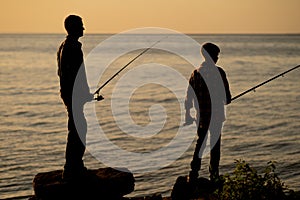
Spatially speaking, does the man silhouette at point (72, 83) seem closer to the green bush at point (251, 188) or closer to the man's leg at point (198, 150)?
the man's leg at point (198, 150)

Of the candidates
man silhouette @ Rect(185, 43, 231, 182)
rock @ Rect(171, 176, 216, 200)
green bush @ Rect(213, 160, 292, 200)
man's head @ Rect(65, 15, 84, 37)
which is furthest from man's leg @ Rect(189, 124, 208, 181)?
man's head @ Rect(65, 15, 84, 37)

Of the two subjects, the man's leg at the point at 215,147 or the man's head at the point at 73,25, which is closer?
the man's head at the point at 73,25

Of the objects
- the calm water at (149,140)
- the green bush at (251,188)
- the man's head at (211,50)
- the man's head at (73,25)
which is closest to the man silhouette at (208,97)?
the man's head at (211,50)

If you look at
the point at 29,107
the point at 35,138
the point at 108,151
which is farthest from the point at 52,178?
the point at 29,107

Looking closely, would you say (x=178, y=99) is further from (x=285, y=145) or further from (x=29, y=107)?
(x=285, y=145)

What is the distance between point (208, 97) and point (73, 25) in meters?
2.83

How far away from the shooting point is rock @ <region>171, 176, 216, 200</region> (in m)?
9.90

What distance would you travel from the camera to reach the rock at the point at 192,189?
32.5 feet

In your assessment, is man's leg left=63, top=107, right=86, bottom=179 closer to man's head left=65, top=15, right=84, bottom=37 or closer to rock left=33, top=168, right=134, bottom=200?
rock left=33, top=168, right=134, bottom=200

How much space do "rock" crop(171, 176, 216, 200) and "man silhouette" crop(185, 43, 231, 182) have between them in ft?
0.42

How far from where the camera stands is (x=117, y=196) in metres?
9.25

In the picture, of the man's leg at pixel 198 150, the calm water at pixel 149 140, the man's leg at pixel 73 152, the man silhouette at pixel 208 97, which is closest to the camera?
the man's leg at pixel 73 152

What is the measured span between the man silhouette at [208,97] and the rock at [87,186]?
1.46 meters

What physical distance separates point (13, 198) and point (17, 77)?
124ft
